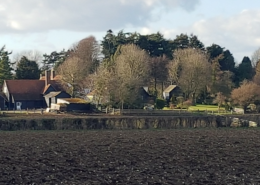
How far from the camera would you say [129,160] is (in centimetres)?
2861

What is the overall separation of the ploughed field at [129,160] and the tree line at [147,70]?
34.1 metres

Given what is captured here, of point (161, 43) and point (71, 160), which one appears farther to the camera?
point (161, 43)

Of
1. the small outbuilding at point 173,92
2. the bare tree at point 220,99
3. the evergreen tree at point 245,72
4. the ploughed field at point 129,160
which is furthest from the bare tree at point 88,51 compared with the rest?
the ploughed field at point 129,160

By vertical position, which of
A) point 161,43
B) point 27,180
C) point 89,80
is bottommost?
point 27,180

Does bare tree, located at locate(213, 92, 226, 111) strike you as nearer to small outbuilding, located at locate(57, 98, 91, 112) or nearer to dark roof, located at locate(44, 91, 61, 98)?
small outbuilding, located at locate(57, 98, 91, 112)

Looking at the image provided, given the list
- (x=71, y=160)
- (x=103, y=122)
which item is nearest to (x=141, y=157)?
(x=71, y=160)

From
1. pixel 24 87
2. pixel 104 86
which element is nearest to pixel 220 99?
→ pixel 104 86

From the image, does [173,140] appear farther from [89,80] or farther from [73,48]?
[73,48]

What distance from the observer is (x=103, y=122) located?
181ft

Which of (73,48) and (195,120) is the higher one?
(73,48)

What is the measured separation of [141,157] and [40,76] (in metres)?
76.3

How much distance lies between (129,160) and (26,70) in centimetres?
7639

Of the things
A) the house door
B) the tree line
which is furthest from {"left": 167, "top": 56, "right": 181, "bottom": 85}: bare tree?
the house door

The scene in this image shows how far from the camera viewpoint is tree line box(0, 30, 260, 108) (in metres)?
76.1
